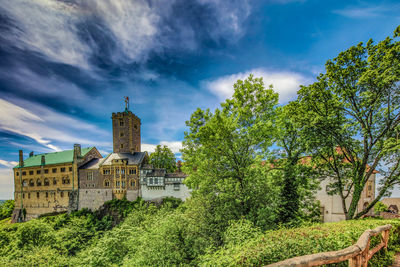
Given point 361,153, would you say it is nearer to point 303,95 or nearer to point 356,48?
point 303,95

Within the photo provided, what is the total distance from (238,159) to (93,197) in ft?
117

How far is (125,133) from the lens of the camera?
36.7 meters

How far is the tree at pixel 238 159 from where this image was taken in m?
10.3

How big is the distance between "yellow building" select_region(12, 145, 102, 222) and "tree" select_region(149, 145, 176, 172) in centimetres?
1567

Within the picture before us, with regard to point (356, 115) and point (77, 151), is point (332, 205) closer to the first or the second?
point (356, 115)

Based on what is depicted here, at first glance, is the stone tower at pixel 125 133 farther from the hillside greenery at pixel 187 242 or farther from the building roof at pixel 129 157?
the hillside greenery at pixel 187 242

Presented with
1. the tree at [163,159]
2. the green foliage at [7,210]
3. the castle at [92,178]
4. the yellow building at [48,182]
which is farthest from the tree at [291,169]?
the green foliage at [7,210]

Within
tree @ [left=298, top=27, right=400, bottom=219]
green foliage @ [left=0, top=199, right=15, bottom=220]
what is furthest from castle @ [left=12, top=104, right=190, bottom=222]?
tree @ [left=298, top=27, right=400, bottom=219]

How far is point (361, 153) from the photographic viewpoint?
12938 millimetres

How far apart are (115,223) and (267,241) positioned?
3346cm

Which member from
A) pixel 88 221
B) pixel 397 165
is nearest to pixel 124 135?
pixel 88 221

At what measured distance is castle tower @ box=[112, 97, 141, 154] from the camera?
36375 millimetres

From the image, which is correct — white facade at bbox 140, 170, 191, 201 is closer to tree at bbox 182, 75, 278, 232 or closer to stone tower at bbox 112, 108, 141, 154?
stone tower at bbox 112, 108, 141, 154

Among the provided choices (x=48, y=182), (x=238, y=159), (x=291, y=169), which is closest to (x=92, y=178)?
(x=48, y=182)
